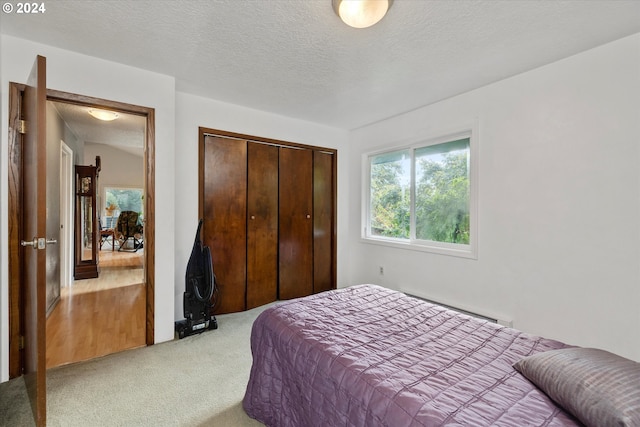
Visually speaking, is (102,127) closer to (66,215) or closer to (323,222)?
(66,215)

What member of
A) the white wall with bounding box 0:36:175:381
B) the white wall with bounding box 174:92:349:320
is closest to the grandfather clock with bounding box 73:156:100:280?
the white wall with bounding box 174:92:349:320

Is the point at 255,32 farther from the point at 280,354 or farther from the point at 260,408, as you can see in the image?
the point at 260,408

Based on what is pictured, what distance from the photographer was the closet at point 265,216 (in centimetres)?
326

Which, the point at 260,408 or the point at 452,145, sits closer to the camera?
the point at 260,408

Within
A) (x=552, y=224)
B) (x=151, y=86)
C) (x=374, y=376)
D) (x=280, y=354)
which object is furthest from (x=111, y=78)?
(x=552, y=224)

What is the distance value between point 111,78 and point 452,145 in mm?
3271

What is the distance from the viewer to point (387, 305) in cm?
195

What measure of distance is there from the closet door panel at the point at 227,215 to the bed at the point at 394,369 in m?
1.71

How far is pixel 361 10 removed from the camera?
159cm

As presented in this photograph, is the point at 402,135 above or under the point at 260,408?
above

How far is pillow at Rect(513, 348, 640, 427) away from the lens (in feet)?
2.66

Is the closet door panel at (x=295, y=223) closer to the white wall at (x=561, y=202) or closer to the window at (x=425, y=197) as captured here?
the window at (x=425, y=197)

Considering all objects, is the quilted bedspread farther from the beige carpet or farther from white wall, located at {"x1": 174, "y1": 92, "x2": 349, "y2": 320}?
white wall, located at {"x1": 174, "y1": 92, "x2": 349, "y2": 320}

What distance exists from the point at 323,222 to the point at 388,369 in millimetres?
3089
